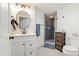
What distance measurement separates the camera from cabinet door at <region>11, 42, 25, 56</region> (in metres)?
2.78

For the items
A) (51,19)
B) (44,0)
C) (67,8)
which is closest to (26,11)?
(67,8)

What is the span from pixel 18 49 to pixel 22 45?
18 centimetres

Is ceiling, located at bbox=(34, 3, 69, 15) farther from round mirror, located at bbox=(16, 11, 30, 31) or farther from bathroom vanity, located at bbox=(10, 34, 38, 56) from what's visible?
bathroom vanity, located at bbox=(10, 34, 38, 56)

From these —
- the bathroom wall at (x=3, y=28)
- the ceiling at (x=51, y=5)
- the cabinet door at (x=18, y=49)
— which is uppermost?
the ceiling at (x=51, y=5)

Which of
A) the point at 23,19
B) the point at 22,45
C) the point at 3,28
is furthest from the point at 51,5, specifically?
the point at 3,28

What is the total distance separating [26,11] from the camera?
3633mm

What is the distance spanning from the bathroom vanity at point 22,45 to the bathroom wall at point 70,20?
1.29 m

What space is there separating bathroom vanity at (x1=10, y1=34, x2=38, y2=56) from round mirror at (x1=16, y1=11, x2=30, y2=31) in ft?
1.75

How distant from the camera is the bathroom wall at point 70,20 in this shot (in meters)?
3.29

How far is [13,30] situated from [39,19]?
1770 millimetres

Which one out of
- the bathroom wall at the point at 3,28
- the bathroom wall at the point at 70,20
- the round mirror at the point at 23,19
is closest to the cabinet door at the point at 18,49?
the round mirror at the point at 23,19

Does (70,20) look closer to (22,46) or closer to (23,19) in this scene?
(23,19)

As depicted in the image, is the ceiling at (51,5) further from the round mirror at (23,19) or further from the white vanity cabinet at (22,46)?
the white vanity cabinet at (22,46)

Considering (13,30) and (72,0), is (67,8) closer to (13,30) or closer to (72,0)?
(13,30)
